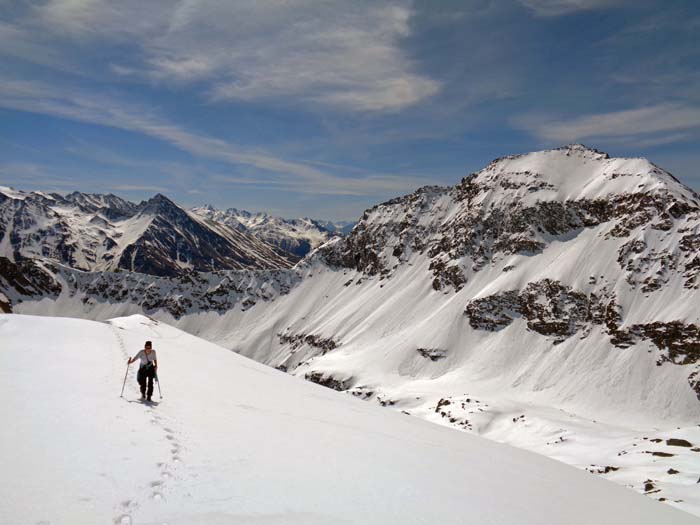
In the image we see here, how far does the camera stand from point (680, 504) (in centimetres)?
2605

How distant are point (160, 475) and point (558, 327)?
14260 centimetres

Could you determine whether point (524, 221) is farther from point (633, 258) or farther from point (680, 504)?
point (680, 504)

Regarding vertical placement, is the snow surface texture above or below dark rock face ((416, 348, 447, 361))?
below

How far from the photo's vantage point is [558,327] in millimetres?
132750

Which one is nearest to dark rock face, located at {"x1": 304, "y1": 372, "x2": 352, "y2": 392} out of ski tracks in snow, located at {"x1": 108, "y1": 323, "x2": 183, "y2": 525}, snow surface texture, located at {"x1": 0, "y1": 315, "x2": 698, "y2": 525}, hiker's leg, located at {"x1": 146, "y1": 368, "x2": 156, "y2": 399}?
snow surface texture, located at {"x1": 0, "y1": 315, "x2": 698, "y2": 525}

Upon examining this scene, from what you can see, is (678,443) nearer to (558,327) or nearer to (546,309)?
(558,327)

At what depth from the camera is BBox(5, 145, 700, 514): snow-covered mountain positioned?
3501 inches

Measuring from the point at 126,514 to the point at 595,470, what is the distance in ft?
195

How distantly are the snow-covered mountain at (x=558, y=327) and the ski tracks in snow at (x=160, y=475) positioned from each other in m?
48.7

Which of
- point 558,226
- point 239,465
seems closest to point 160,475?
point 239,465

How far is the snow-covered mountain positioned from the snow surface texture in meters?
42.0

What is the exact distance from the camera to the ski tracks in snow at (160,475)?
6.28 meters

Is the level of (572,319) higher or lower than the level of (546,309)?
lower

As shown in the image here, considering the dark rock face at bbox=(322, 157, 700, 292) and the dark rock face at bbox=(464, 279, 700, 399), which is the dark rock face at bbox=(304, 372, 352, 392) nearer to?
the dark rock face at bbox=(464, 279, 700, 399)
